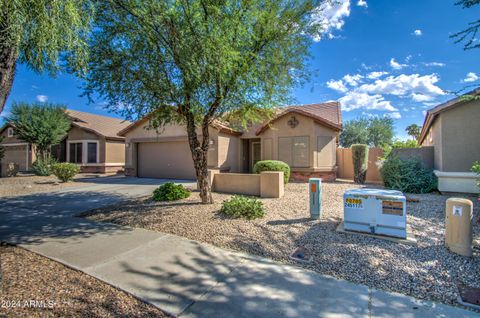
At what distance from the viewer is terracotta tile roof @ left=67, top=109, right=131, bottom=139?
18672 millimetres

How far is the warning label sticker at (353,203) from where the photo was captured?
4.64 m

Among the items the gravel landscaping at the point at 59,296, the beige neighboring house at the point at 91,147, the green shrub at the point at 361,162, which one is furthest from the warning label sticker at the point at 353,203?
the beige neighboring house at the point at 91,147

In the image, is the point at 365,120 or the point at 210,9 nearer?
the point at 210,9

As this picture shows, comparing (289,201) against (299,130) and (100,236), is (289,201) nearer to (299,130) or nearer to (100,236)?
(100,236)

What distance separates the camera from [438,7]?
698 centimetres

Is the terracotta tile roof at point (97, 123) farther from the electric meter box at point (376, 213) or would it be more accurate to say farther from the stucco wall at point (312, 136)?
the electric meter box at point (376, 213)

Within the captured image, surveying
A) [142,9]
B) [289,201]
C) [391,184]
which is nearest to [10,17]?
[142,9]

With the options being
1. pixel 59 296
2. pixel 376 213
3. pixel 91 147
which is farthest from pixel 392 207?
pixel 91 147

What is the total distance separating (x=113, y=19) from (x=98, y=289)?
6.07 m

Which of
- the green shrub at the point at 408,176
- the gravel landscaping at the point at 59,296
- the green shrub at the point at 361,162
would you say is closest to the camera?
the gravel landscaping at the point at 59,296

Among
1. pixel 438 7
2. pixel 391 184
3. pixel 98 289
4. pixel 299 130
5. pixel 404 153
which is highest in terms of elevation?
pixel 438 7

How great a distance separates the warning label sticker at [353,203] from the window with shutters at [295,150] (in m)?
8.45

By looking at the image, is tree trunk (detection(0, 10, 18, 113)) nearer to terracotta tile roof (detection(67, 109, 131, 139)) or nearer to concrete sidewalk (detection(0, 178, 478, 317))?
concrete sidewalk (detection(0, 178, 478, 317))

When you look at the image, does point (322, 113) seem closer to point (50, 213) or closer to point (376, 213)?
point (376, 213)
